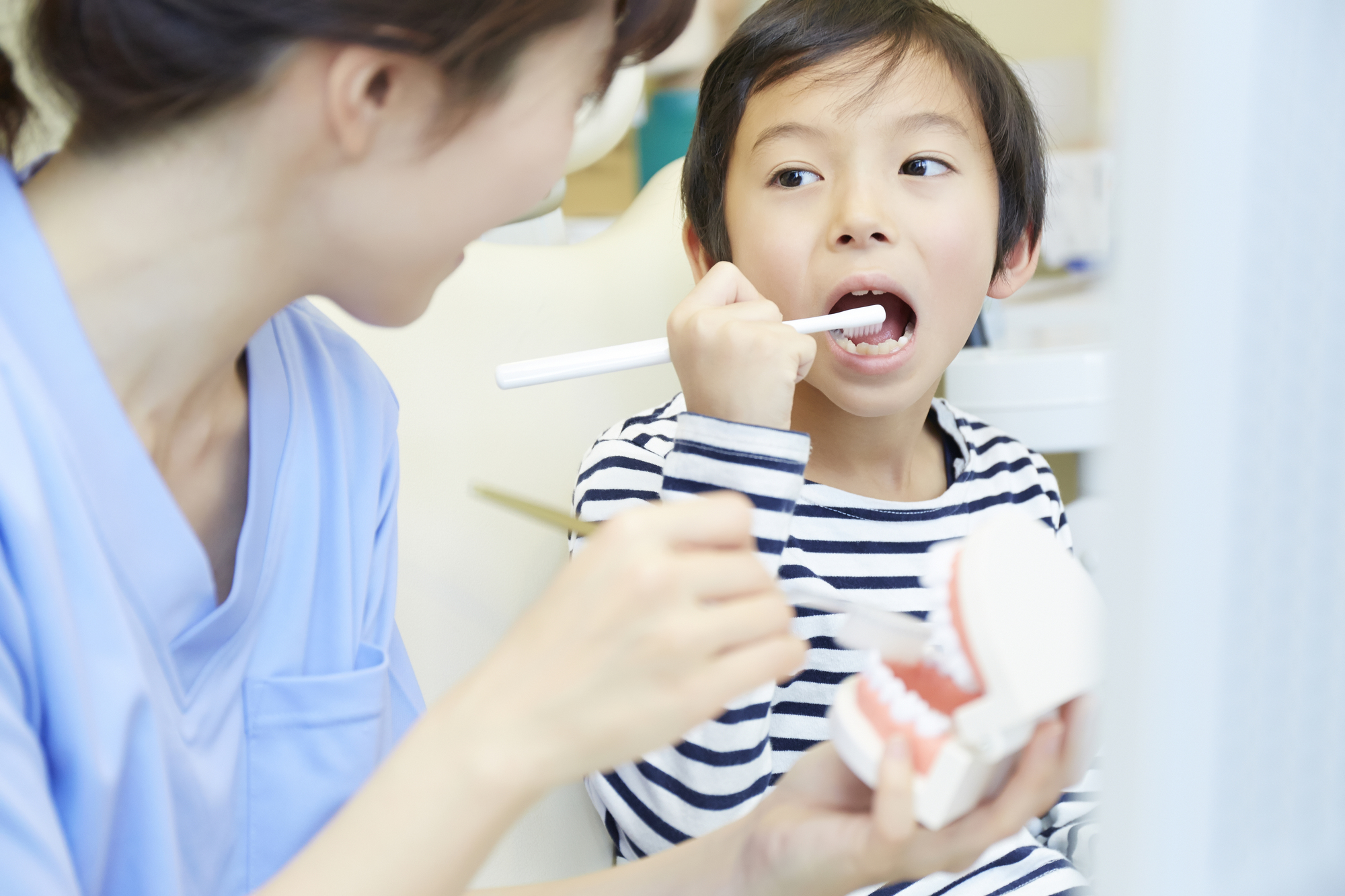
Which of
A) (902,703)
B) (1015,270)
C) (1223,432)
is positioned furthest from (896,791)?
(1015,270)

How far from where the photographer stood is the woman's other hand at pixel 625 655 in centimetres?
39

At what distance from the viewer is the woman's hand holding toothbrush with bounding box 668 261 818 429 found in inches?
27.9

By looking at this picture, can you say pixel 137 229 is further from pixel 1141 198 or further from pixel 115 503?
pixel 1141 198

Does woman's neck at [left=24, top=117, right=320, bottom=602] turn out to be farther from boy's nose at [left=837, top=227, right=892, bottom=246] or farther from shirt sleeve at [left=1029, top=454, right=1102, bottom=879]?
shirt sleeve at [left=1029, top=454, right=1102, bottom=879]

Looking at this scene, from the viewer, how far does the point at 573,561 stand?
42 cm

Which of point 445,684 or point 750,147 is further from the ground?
point 750,147

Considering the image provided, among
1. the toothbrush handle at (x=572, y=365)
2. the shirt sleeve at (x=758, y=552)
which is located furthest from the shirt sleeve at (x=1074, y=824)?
the toothbrush handle at (x=572, y=365)

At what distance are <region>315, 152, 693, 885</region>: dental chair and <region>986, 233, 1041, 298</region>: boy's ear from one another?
11.9 inches

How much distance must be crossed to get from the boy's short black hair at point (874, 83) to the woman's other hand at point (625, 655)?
0.58 meters

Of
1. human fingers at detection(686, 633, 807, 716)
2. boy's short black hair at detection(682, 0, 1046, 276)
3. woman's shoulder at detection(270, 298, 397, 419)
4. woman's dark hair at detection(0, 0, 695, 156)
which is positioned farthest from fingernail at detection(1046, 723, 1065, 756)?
boy's short black hair at detection(682, 0, 1046, 276)

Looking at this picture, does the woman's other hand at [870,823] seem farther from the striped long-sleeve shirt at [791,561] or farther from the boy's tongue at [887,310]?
the boy's tongue at [887,310]

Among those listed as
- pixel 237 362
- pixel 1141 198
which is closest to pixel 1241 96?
pixel 1141 198

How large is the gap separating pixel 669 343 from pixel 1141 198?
20.7 inches

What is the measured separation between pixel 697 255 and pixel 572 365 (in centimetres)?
33
